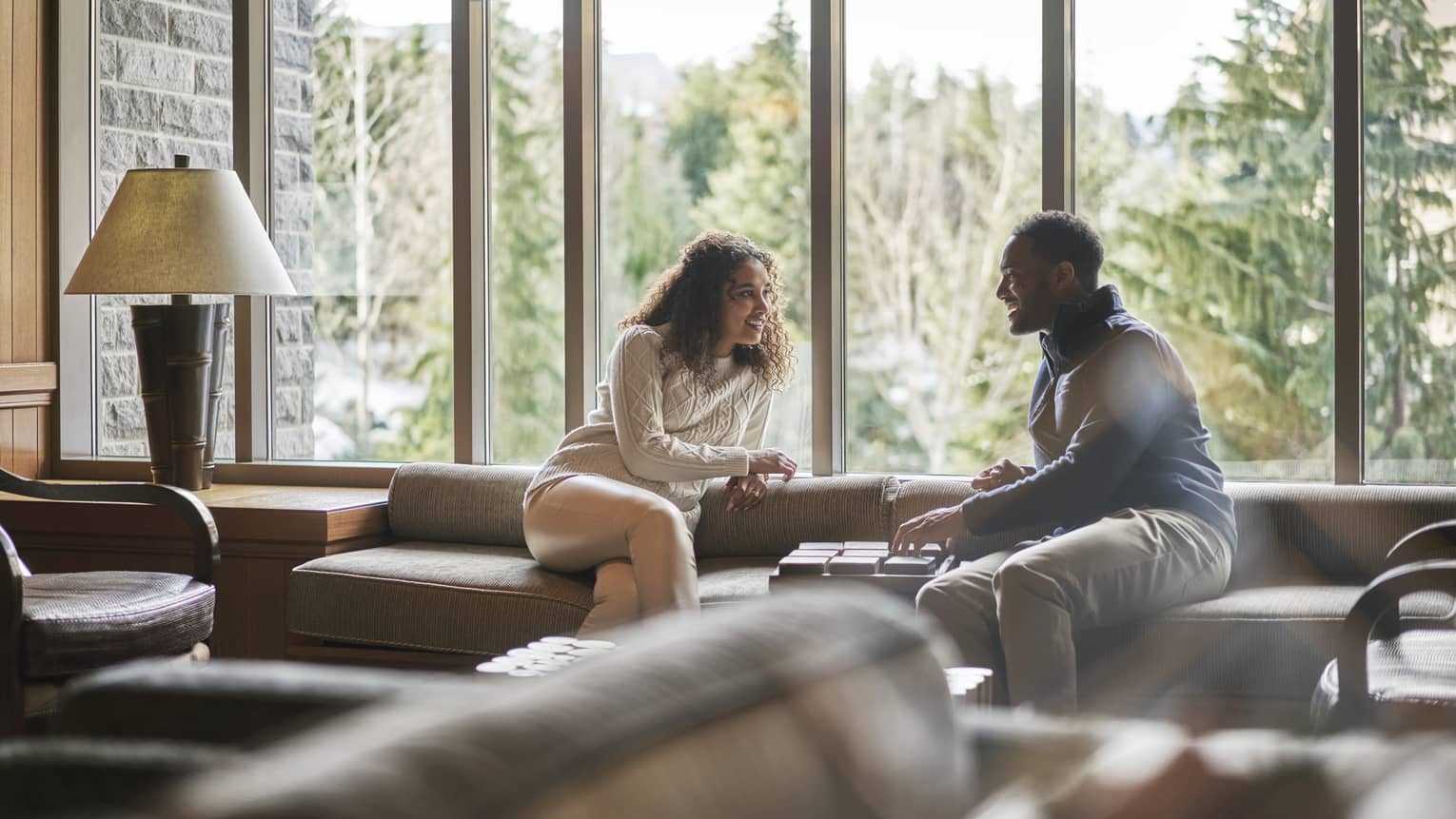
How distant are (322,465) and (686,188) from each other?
154 cm

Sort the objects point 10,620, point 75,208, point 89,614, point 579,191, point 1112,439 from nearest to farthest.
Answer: point 10,620, point 89,614, point 1112,439, point 579,191, point 75,208

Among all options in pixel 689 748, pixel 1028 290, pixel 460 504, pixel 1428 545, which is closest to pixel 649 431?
pixel 460 504

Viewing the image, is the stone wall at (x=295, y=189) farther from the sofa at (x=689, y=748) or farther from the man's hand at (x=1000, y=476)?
the sofa at (x=689, y=748)

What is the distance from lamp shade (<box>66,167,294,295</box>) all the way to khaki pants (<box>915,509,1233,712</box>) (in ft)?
7.67

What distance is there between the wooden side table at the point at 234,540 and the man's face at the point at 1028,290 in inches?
78.0

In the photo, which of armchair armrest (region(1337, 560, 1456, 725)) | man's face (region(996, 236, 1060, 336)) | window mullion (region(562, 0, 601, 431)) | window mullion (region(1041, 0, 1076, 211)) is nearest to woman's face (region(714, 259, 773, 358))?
man's face (region(996, 236, 1060, 336))

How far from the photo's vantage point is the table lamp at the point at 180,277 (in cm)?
416

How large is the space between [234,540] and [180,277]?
0.79 meters

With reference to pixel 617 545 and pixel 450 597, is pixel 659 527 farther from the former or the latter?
pixel 450 597

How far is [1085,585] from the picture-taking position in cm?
295

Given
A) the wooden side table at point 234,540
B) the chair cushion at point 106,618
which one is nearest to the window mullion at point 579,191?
the wooden side table at point 234,540

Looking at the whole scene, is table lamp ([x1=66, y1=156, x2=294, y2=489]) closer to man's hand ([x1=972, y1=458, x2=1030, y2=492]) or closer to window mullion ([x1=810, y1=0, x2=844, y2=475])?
window mullion ([x1=810, y1=0, x2=844, y2=475])

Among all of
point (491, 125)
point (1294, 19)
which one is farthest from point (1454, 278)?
point (491, 125)

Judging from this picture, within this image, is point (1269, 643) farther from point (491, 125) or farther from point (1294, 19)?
point (491, 125)
